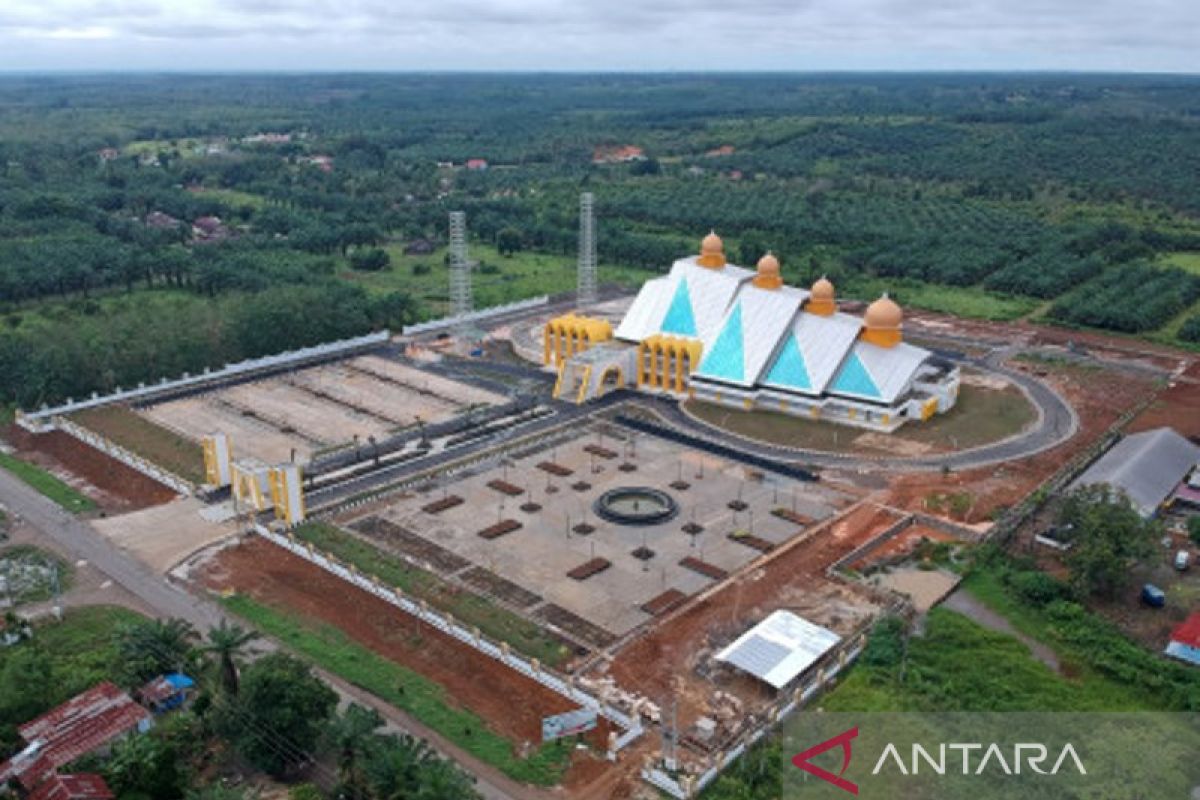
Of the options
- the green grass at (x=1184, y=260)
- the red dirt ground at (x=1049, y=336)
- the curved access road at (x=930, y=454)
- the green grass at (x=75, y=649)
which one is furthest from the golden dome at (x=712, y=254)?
the green grass at (x=1184, y=260)

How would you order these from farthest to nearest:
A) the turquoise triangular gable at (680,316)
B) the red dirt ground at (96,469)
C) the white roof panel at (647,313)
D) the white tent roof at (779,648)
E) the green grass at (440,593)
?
the white roof panel at (647,313) → the turquoise triangular gable at (680,316) → the red dirt ground at (96,469) → the green grass at (440,593) → the white tent roof at (779,648)

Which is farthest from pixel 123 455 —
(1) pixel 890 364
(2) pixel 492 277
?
(2) pixel 492 277

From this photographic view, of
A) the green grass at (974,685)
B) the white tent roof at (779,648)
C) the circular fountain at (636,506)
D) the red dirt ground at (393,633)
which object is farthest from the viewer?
the circular fountain at (636,506)

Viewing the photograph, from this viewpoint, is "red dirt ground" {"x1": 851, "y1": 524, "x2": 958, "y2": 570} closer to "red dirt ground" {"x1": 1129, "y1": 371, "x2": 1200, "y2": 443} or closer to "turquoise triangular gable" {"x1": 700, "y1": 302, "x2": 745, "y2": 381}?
"turquoise triangular gable" {"x1": 700, "y1": 302, "x2": 745, "y2": 381}

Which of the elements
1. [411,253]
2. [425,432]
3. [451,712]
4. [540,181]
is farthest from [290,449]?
[540,181]

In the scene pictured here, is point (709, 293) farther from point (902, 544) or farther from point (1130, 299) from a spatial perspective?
point (1130, 299)

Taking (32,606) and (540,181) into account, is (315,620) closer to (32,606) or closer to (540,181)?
(32,606)

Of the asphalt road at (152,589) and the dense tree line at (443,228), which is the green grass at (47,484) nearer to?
the asphalt road at (152,589)
